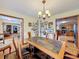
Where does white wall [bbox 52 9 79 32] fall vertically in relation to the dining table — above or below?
above

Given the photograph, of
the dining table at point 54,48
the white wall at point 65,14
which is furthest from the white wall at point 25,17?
the dining table at point 54,48

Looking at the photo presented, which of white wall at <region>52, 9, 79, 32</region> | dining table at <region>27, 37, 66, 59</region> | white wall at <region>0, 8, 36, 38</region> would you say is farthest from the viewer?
white wall at <region>0, 8, 36, 38</region>

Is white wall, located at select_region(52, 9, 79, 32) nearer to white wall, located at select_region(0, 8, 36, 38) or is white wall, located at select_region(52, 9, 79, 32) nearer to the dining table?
white wall, located at select_region(0, 8, 36, 38)

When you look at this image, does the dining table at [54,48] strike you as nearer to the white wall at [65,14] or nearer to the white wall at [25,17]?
the white wall at [65,14]

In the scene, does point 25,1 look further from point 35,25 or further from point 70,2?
point 35,25

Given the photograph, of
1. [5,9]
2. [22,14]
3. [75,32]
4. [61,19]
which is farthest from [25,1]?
[75,32]

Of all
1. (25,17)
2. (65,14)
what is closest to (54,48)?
(65,14)

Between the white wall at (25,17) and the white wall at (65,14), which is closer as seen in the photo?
the white wall at (65,14)

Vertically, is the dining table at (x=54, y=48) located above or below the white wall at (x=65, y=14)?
below

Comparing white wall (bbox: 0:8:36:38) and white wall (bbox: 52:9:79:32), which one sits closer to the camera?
white wall (bbox: 52:9:79:32)

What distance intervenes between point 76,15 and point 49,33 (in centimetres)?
246

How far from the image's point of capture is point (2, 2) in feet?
13.3

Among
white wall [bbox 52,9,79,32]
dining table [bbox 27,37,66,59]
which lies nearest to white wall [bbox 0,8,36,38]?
white wall [bbox 52,9,79,32]

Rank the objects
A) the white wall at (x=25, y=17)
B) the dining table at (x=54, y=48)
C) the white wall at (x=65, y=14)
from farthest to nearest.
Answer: the white wall at (x=25, y=17) → the white wall at (x=65, y=14) → the dining table at (x=54, y=48)
